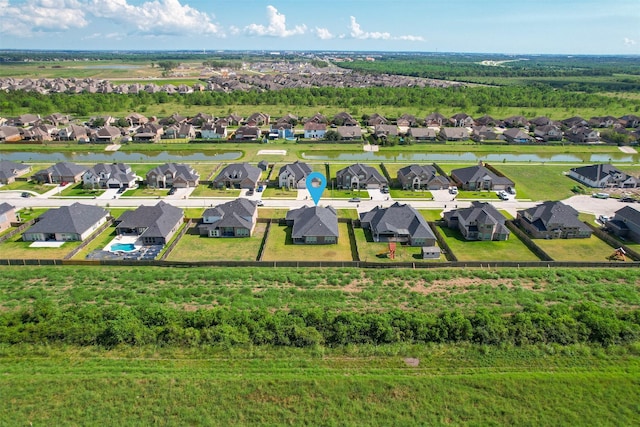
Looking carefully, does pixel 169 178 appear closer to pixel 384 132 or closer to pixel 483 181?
pixel 483 181

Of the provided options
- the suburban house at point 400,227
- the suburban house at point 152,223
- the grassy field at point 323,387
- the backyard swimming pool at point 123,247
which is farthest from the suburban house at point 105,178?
the grassy field at point 323,387

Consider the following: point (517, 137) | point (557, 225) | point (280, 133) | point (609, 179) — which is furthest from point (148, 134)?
point (609, 179)

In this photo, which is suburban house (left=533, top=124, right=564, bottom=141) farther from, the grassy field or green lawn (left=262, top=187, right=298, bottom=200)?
the grassy field

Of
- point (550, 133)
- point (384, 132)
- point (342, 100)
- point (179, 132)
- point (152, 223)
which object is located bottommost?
point (152, 223)

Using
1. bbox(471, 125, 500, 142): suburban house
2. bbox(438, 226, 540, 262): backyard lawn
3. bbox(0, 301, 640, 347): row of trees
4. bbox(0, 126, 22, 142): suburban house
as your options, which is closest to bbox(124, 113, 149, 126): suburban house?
bbox(0, 126, 22, 142): suburban house

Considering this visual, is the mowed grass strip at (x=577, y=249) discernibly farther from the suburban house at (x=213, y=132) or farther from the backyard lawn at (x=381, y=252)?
the suburban house at (x=213, y=132)

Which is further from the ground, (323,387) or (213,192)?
(213,192)

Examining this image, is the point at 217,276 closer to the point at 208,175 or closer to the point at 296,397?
the point at 296,397
